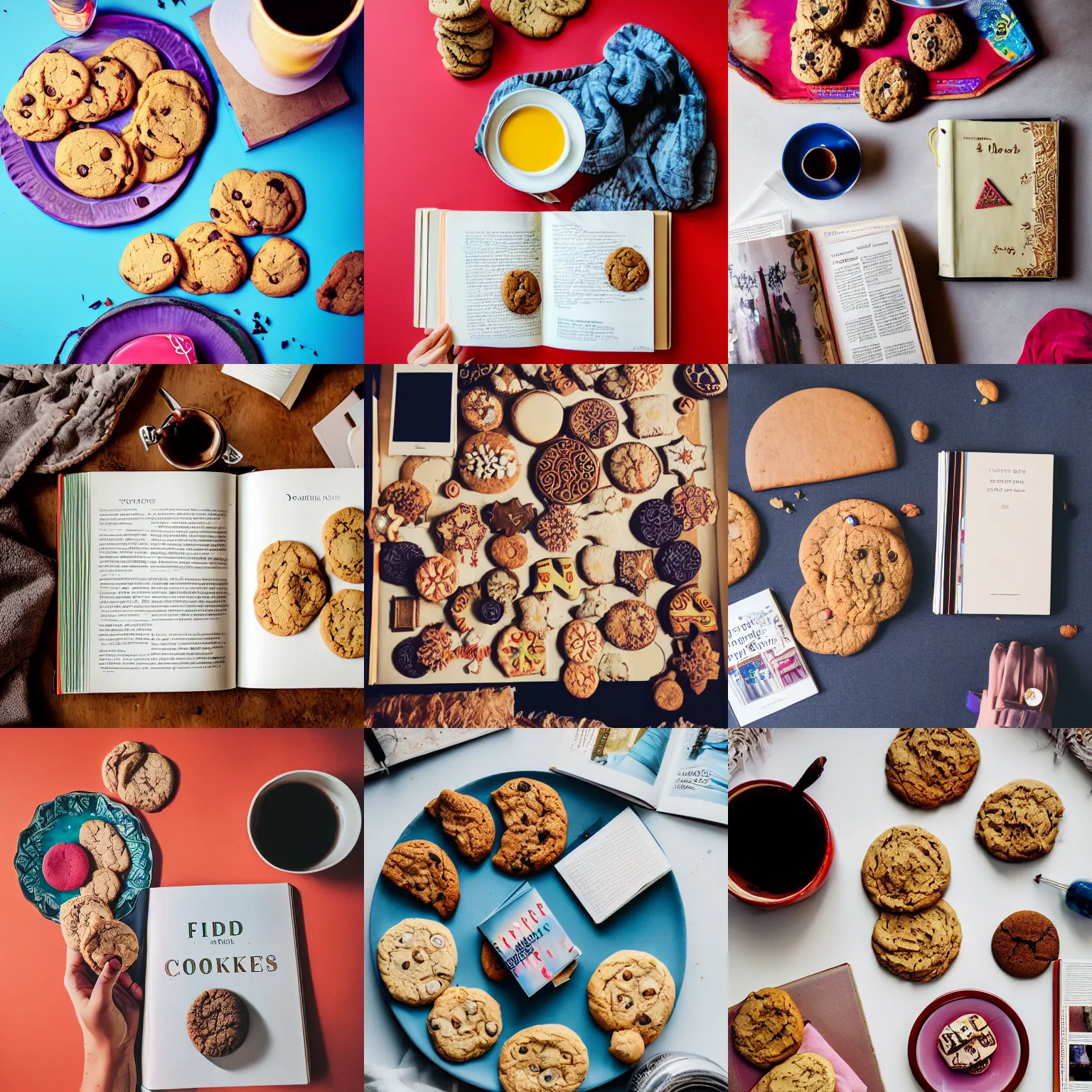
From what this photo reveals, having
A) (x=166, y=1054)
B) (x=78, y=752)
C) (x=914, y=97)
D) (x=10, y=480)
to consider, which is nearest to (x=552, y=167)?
(x=914, y=97)

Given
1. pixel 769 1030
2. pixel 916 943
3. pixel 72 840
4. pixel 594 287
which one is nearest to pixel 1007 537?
pixel 916 943

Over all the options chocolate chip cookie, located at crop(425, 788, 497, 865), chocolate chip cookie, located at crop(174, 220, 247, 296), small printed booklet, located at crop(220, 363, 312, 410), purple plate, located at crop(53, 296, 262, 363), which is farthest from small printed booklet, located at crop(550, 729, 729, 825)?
chocolate chip cookie, located at crop(174, 220, 247, 296)

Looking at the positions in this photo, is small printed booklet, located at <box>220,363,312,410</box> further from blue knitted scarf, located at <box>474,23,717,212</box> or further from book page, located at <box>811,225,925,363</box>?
book page, located at <box>811,225,925,363</box>

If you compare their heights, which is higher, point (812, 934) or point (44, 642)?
point (44, 642)

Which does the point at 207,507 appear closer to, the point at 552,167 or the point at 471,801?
the point at 471,801

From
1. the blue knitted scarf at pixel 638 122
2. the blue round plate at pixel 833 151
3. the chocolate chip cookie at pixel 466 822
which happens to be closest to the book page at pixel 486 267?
the blue knitted scarf at pixel 638 122
